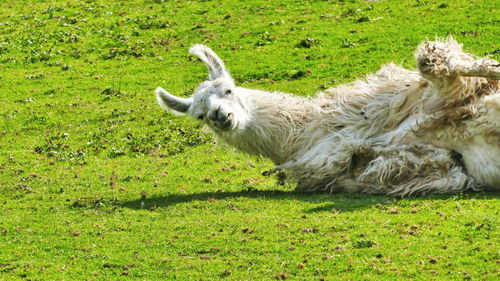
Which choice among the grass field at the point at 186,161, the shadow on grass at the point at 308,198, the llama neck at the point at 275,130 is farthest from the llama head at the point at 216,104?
the shadow on grass at the point at 308,198

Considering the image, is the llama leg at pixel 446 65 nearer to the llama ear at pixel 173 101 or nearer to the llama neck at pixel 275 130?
the llama neck at pixel 275 130

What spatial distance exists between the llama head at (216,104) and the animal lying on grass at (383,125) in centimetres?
2

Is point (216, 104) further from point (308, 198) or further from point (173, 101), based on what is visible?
point (308, 198)

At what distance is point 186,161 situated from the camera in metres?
14.0

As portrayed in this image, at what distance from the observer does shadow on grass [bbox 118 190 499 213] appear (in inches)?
389

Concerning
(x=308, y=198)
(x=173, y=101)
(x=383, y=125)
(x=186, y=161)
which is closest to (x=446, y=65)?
(x=383, y=125)

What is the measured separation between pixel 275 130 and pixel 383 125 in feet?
4.89

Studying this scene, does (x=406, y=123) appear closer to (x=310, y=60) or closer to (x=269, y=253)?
(x=269, y=253)

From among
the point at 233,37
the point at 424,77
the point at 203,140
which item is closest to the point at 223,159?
the point at 203,140

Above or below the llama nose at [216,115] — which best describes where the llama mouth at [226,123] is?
below

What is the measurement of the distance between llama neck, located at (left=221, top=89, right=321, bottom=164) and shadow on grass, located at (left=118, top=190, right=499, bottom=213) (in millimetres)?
583

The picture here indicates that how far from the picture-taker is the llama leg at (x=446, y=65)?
9.88 meters

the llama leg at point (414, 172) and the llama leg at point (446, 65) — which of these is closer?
the llama leg at point (446, 65)

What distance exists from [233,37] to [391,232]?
46.6 ft
